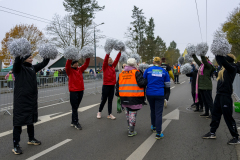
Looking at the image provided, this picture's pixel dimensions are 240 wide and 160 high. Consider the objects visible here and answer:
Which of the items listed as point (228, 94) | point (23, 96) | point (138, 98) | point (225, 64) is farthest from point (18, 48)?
point (228, 94)

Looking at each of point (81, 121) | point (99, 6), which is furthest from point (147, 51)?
point (81, 121)

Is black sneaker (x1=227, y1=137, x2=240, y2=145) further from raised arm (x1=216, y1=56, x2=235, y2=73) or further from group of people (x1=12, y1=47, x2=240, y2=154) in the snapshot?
raised arm (x1=216, y1=56, x2=235, y2=73)

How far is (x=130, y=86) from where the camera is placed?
14.6 ft

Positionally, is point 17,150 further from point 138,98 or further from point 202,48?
point 202,48

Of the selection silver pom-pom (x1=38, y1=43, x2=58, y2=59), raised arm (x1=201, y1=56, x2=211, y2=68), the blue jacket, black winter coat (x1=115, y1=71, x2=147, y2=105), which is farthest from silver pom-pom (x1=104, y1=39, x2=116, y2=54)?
raised arm (x1=201, y1=56, x2=211, y2=68)

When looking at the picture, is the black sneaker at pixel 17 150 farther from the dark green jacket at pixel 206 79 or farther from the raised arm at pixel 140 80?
the dark green jacket at pixel 206 79

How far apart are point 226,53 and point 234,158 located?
1886 mm

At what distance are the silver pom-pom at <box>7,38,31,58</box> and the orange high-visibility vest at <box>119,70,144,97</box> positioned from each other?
6.71 ft

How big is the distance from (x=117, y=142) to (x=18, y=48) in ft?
8.66

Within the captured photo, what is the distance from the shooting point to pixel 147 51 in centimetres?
3969

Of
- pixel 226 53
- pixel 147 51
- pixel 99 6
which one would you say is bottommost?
pixel 226 53

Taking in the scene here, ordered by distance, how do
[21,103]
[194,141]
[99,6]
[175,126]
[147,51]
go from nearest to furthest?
[21,103] → [194,141] → [175,126] → [99,6] → [147,51]

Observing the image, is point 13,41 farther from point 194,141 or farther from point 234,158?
point 234,158

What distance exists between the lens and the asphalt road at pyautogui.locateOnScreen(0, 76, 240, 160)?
11.8ft
